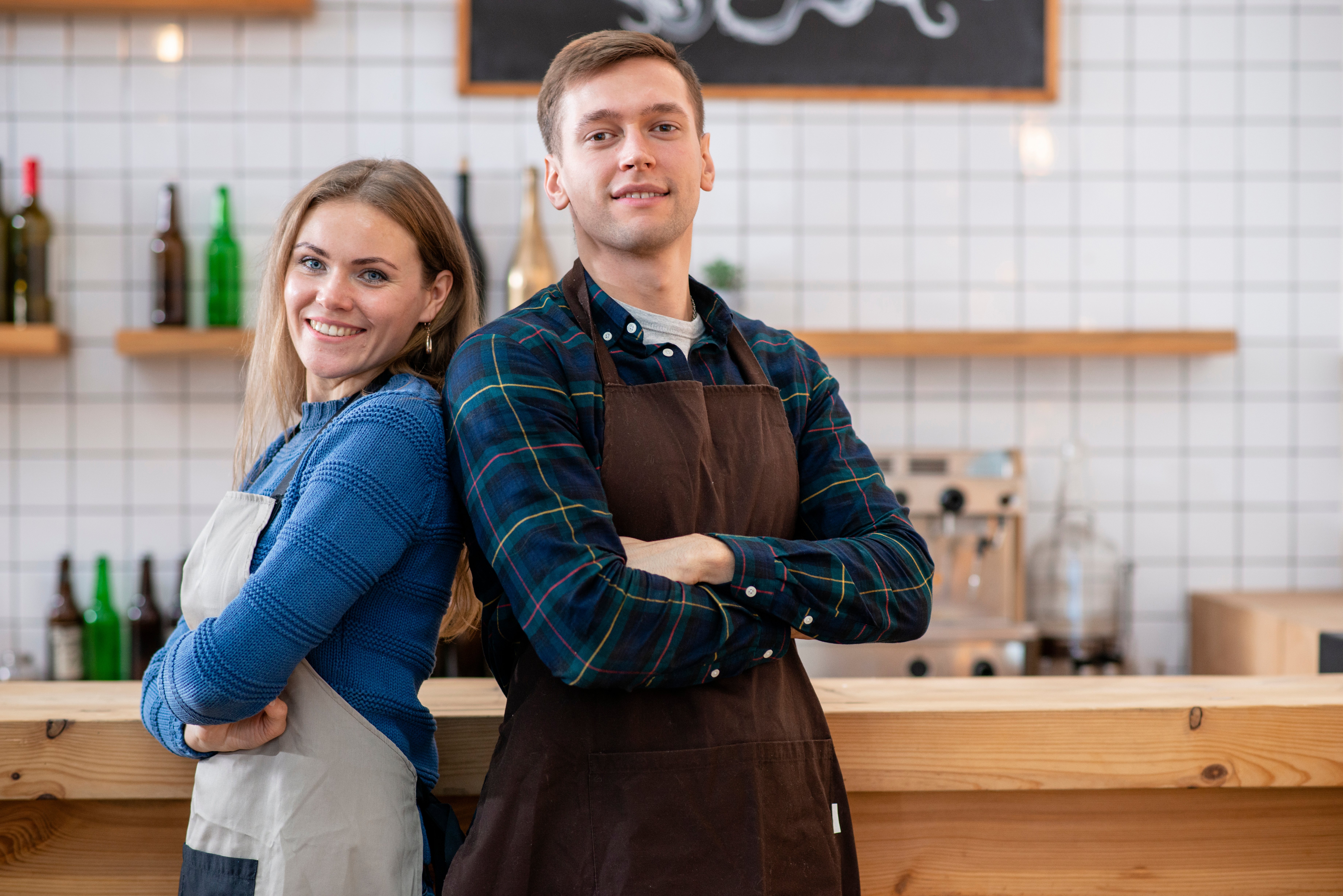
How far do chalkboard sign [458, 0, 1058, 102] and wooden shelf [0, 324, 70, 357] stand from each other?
1.12 m

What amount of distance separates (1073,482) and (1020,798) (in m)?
1.54

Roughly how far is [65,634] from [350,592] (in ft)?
6.44

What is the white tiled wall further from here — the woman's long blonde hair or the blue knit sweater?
the blue knit sweater

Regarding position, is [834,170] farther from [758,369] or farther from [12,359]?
[12,359]

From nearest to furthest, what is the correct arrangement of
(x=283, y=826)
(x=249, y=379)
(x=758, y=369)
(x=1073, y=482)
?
(x=283, y=826) < (x=758, y=369) < (x=249, y=379) < (x=1073, y=482)

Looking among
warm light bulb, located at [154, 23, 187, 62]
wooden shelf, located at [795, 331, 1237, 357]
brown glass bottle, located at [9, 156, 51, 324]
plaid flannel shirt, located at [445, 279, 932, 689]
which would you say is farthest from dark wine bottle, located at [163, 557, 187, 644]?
plaid flannel shirt, located at [445, 279, 932, 689]

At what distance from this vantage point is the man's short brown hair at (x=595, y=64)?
1.00 metres

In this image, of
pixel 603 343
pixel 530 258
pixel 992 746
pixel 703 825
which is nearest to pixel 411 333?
pixel 603 343

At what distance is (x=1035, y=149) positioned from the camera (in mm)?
2717

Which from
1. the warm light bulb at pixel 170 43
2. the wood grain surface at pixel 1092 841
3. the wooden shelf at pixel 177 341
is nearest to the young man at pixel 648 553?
the wood grain surface at pixel 1092 841

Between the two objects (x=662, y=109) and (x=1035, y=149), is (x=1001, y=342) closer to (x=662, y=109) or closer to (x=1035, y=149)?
(x=1035, y=149)

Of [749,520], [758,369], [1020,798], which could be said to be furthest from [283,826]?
[1020,798]

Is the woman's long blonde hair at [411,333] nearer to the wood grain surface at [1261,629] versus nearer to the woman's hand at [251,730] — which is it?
the woman's hand at [251,730]

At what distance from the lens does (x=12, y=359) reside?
2623 mm
